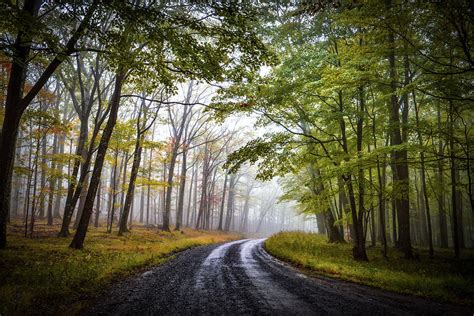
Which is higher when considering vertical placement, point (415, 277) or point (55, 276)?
point (55, 276)

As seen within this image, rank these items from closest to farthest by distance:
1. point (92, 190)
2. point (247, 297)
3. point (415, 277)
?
point (247, 297), point (415, 277), point (92, 190)

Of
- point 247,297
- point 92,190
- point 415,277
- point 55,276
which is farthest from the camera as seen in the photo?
point 92,190

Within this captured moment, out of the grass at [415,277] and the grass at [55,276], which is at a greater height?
the grass at [55,276]

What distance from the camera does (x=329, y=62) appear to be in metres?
11.9

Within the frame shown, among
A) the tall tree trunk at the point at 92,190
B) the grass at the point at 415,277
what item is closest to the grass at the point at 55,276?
the tall tree trunk at the point at 92,190

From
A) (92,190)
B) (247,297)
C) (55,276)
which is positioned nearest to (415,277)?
(247,297)

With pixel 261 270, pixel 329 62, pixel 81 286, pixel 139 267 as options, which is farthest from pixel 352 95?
pixel 81 286

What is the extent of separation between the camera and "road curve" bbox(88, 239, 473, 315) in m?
5.45

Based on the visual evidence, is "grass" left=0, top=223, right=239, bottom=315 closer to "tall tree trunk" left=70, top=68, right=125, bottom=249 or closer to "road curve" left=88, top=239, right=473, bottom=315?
"road curve" left=88, top=239, right=473, bottom=315

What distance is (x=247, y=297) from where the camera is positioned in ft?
20.6

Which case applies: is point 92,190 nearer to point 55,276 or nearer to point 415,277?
point 55,276

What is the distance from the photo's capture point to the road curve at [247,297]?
17.9ft

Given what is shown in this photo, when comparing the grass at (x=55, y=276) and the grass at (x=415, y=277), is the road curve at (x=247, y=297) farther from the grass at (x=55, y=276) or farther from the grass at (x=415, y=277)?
the grass at (x=415, y=277)

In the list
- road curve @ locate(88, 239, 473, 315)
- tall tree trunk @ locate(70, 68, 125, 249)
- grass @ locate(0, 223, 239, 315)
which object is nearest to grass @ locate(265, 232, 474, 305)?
road curve @ locate(88, 239, 473, 315)
